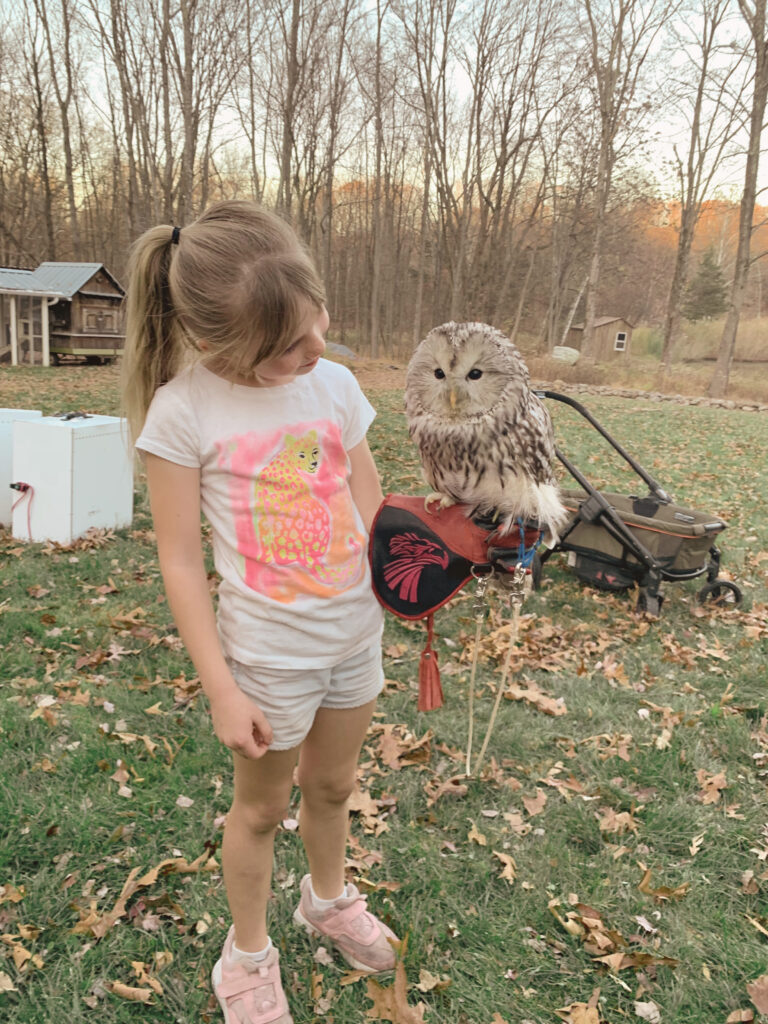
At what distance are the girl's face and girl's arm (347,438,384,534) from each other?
0.30 m

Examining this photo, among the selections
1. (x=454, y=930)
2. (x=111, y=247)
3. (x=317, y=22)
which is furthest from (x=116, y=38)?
(x=111, y=247)

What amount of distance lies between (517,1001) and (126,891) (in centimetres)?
117

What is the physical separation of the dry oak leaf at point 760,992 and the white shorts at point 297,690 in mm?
1383

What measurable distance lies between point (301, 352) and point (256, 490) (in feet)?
0.92

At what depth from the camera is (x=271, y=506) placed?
4.33 feet

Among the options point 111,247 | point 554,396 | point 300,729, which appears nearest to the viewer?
point 300,729

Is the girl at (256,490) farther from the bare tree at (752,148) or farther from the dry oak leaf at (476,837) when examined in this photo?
the bare tree at (752,148)

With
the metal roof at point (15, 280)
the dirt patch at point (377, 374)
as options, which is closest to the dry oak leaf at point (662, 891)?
the dirt patch at point (377, 374)

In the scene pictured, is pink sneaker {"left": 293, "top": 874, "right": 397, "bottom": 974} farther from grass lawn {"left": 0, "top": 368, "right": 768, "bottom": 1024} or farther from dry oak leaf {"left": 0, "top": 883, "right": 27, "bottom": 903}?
dry oak leaf {"left": 0, "top": 883, "right": 27, "bottom": 903}

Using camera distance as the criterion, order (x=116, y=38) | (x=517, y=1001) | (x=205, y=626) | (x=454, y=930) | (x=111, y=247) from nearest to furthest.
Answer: (x=205, y=626), (x=517, y=1001), (x=454, y=930), (x=116, y=38), (x=111, y=247)

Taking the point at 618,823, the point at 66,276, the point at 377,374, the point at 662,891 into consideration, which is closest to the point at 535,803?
the point at 618,823

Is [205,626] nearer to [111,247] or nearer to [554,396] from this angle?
[554,396]

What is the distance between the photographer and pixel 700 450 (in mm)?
9742

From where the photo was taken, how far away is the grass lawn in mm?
1801
